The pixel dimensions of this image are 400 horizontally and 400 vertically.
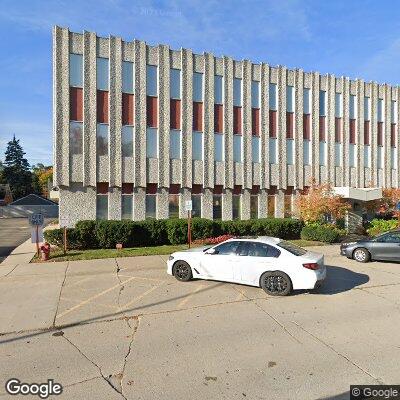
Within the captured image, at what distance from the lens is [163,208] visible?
70.0 feet

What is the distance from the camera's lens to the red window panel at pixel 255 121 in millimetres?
23797

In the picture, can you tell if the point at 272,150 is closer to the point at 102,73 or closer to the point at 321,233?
the point at 321,233

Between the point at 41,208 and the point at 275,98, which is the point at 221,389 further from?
the point at 41,208

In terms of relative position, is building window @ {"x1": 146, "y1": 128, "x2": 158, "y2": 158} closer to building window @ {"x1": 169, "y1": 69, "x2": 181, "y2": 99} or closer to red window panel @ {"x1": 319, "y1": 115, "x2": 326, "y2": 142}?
building window @ {"x1": 169, "y1": 69, "x2": 181, "y2": 99}

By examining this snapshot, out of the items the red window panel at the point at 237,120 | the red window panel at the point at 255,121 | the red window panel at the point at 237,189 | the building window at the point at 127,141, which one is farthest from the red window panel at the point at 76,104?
the red window panel at the point at 255,121

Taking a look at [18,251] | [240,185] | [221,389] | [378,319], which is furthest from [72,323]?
[240,185]

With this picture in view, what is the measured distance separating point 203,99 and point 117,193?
27.1 feet

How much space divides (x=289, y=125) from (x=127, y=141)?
39.2 ft

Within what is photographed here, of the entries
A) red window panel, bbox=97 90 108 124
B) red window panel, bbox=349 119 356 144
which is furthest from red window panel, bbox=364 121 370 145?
red window panel, bbox=97 90 108 124

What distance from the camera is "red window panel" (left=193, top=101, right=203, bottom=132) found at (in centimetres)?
2222

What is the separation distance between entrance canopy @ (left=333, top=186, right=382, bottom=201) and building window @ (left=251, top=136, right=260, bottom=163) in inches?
238

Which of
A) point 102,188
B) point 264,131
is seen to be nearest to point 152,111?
point 102,188

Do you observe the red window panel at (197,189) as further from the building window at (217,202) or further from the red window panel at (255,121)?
the red window panel at (255,121)

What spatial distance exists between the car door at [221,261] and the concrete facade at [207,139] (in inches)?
438
